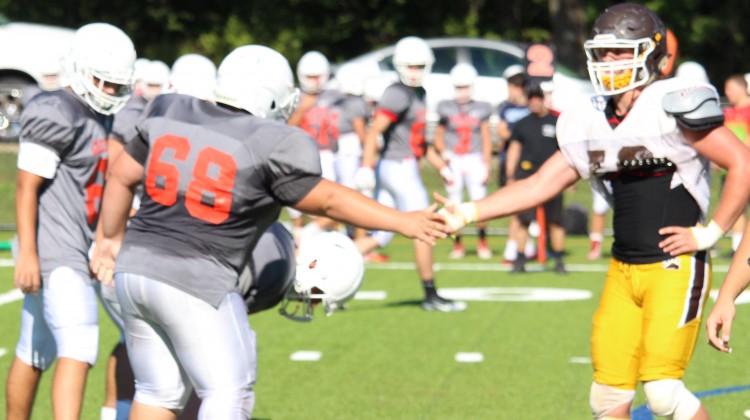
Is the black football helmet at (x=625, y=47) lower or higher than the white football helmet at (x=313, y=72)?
higher

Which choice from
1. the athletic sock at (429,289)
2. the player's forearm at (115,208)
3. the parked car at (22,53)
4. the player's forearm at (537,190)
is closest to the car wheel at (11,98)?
the parked car at (22,53)

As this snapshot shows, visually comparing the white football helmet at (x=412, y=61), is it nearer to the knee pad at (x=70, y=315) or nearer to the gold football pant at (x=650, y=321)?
the knee pad at (x=70, y=315)

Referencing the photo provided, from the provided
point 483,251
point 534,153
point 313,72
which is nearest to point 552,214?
point 534,153

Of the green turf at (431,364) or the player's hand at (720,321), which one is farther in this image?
the green turf at (431,364)

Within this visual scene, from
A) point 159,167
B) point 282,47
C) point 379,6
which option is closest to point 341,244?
A: point 159,167

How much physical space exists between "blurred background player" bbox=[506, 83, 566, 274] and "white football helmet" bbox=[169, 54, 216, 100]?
20.8 ft

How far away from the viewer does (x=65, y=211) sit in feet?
19.9

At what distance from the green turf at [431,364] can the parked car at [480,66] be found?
11129mm

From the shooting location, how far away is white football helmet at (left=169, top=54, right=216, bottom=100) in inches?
263

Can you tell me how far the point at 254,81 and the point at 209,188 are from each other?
42 cm

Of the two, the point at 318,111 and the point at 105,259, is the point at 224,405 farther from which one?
the point at 318,111

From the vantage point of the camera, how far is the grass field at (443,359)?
734 centimetres

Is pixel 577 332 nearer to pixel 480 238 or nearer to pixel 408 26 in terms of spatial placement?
pixel 480 238

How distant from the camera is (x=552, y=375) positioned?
816 cm
